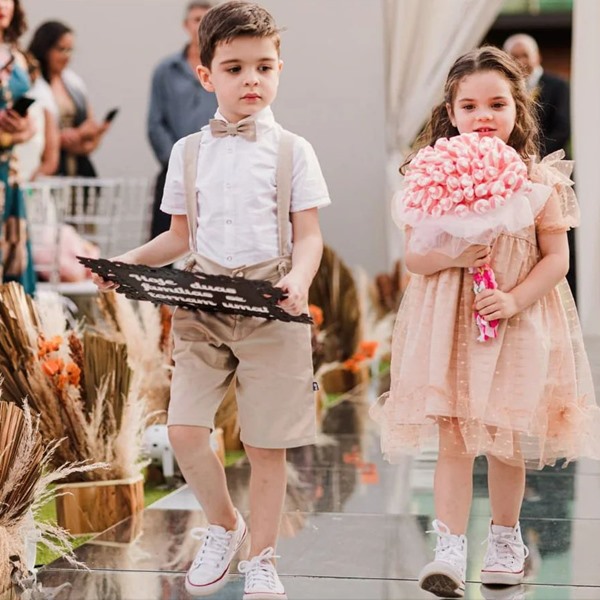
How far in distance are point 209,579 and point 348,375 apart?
434cm

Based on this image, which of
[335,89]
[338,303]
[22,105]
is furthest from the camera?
[335,89]

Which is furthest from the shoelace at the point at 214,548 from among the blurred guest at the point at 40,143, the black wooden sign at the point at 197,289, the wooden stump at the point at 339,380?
the wooden stump at the point at 339,380

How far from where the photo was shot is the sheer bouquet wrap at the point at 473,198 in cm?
304

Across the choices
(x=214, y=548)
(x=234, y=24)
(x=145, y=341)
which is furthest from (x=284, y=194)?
(x=145, y=341)

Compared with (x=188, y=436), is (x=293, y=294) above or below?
above

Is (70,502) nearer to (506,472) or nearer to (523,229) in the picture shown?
(506,472)

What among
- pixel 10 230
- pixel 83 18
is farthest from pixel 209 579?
pixel 83 18

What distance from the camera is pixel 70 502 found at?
12.9 ft

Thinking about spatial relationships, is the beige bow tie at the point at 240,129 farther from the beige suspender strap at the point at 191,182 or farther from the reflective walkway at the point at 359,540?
the reflective walkway at the point at 359,540

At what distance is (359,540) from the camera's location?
3.76 m

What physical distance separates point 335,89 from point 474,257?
7146 mm

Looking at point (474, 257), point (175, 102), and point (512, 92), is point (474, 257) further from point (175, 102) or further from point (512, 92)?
point (175, 102)

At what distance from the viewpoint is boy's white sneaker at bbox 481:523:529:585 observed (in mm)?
3254

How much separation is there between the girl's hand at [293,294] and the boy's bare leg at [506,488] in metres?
0.73
